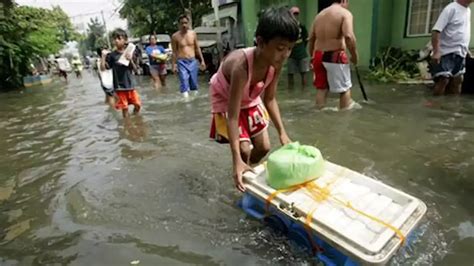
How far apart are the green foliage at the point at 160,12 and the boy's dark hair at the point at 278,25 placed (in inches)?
845

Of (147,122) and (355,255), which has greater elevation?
(355,255)

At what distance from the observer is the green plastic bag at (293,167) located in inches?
83.9

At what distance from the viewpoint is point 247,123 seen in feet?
9.24

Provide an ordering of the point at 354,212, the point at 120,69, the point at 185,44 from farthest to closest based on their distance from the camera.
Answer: the point at 185,44, the point at 120,69, the point at 354,212

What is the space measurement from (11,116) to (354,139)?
7.84 m

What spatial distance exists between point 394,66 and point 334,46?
441cm

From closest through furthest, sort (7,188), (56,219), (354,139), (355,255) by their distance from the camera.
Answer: (355,255) < (56,219) < (7,188) < (354,139)

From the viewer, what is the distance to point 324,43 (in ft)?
17.0

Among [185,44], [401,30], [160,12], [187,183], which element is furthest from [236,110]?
[160,12]

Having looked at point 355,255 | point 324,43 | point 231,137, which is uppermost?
point 324,43

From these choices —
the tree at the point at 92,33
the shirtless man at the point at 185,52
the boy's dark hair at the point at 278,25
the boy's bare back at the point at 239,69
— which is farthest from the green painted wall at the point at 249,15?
the tree at the point at 92,33

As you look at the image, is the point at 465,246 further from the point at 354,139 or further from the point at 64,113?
the point at 64,113

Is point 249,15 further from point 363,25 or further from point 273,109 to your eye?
point 273,109

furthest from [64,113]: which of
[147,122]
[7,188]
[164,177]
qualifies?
[164,177]
